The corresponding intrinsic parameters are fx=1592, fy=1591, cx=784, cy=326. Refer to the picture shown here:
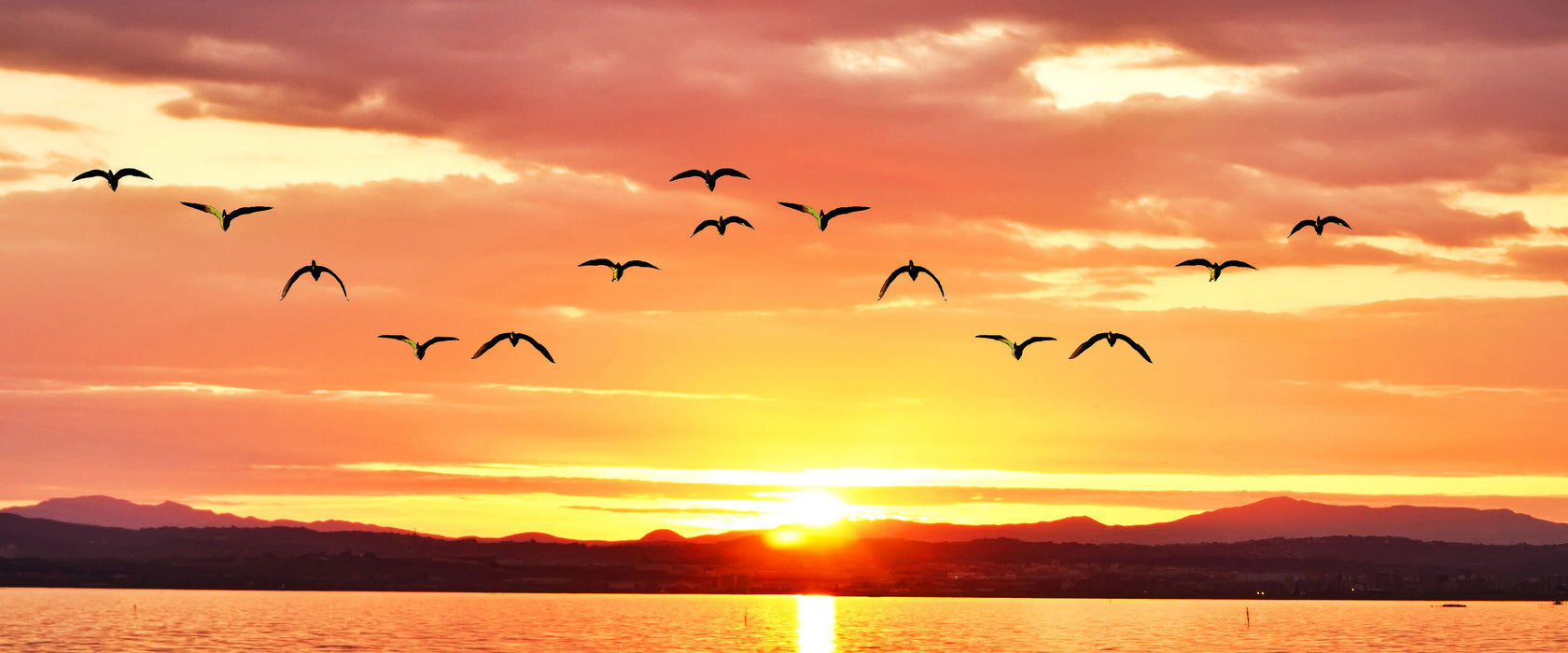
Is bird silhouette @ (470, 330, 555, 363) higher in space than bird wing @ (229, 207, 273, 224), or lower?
lower

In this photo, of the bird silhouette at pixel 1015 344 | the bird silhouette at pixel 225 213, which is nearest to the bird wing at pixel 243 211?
the bird silhouette at pixel 225 213

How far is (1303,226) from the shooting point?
7206 cm

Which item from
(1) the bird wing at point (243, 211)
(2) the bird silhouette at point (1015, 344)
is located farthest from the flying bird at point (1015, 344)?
(1) the bird wing at point (243, 211)

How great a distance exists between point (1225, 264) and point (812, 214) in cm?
2057

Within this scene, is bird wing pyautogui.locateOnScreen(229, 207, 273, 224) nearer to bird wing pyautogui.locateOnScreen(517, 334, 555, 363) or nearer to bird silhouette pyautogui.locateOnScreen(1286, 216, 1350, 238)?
bird wing pyautogui.locateOnScreen(517, 334, 555, 363)

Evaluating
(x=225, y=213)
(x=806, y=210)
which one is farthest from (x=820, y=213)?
(x=225, y=213)

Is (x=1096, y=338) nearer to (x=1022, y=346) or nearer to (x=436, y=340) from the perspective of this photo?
(x=1022, y=346)

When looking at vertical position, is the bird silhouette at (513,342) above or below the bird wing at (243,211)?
below

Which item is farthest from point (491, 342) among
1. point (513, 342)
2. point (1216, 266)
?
point (1216, 266)

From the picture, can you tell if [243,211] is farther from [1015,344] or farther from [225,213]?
[1015,344]

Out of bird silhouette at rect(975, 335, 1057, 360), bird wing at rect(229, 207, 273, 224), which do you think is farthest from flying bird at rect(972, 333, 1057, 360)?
bird wing at rect(229, 207, 273, 224)

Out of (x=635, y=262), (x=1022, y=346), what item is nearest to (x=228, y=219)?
(x=635, y=262)

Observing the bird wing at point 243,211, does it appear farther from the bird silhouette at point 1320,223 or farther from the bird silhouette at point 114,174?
the bird silhouette at point 1320,223

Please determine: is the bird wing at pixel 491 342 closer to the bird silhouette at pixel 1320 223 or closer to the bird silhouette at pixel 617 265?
the bird silhouette at pixel 617 265
